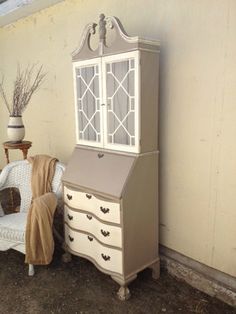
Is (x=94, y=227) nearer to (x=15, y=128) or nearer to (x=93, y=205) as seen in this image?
(x=93, y=205)

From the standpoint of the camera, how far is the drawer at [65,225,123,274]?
1878mm

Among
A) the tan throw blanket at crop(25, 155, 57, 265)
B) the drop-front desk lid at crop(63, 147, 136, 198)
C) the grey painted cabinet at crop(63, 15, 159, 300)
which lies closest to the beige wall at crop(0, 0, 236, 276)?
the grey painted cabinet at crop(63, 15, 159, 300)

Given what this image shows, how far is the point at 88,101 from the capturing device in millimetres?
2094

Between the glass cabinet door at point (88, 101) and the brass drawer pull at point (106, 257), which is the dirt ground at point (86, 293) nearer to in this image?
the brass drawer pull at point (106, 257)

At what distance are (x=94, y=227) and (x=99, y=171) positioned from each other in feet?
1.35

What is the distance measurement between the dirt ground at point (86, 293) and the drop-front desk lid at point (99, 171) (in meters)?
0.72

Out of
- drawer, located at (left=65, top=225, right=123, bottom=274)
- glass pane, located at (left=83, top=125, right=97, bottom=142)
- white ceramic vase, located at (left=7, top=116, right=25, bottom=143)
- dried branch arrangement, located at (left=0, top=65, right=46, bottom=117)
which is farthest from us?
dried branch arrangement, located at (left=0, top=65, right=46, bottom=117)

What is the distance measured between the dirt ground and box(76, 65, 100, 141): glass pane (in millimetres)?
1074

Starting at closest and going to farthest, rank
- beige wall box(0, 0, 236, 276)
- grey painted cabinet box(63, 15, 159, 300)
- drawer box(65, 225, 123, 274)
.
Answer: beige wall box(0, 0, 236, 276) → grey painted cabinet box(63, 15, 159, 300) → drawer box(65, 225, 123, 274)

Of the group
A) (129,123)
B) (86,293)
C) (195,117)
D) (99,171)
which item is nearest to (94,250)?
(86,293)

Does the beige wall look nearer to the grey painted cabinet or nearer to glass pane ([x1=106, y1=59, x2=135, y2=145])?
the grey painted cabinet

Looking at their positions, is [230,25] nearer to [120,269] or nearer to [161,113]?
[161,113]

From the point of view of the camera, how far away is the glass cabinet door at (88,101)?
1989mm

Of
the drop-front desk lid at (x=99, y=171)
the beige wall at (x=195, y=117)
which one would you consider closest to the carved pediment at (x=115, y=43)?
the beige wall at (x=195, y=117)
